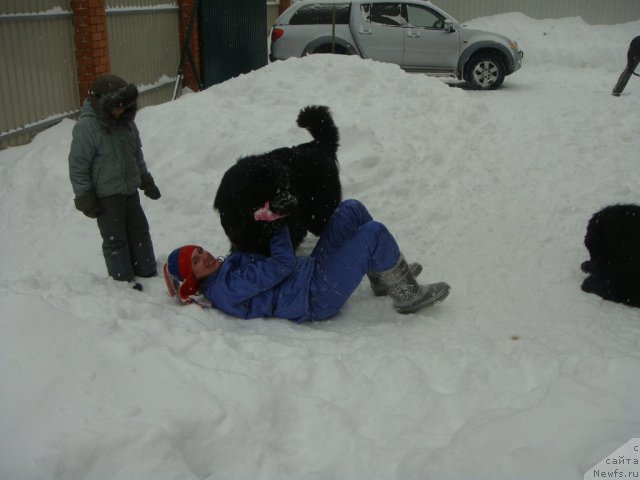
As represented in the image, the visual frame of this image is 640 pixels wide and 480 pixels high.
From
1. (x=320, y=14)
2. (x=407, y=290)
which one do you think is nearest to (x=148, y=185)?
(x=407, y=290)

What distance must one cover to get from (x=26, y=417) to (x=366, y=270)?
6.66ft

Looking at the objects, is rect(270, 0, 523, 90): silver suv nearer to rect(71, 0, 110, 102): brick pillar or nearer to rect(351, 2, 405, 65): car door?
rect(351, 2, 405, 65): car door

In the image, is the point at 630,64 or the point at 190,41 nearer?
the point at 630,64

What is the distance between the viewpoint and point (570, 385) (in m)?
2.63

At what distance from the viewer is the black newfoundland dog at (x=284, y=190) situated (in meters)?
3.48

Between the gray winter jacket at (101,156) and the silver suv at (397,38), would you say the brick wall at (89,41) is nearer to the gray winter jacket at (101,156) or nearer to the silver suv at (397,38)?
the gray winter jacket at (101,156)

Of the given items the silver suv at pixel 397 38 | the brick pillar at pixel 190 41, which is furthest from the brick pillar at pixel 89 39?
the silver suv at pixel 397 38

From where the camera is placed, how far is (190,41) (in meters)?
10.8

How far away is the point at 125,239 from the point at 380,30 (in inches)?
359

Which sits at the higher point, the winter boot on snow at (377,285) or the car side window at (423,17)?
the car side window at (423,17)

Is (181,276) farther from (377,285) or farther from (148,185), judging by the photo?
(377,285)

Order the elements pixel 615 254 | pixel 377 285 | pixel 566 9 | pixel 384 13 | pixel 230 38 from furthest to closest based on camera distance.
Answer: pixel 566 9, pixel 384 13, pixel 230 38, pixel 377 285, pixel 615 254

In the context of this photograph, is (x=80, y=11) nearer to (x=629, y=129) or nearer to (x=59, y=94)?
(x=59, y=94)

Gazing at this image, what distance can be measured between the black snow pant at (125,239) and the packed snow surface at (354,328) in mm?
145
